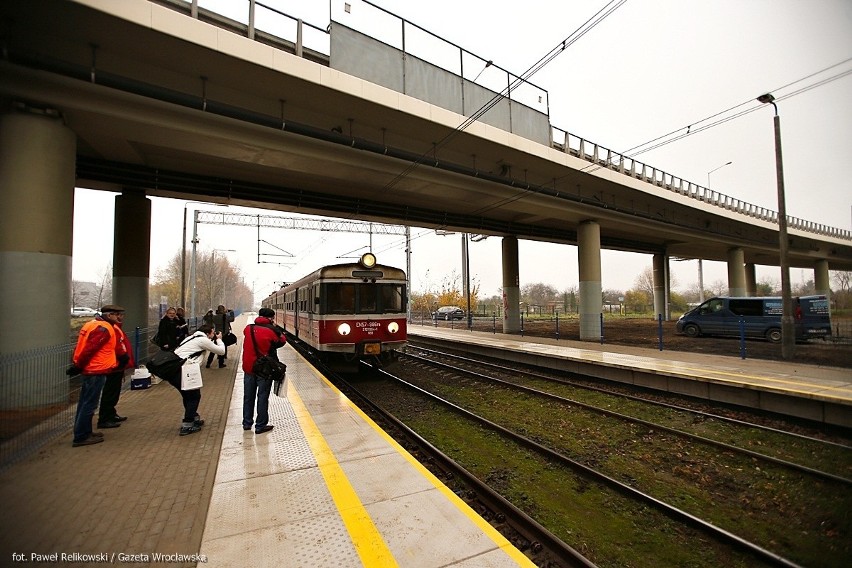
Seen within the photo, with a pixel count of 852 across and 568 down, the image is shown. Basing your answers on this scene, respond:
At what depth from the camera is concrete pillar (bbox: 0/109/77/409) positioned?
22.5 feet

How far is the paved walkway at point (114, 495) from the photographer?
2912 millimetres

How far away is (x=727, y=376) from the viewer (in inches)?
339

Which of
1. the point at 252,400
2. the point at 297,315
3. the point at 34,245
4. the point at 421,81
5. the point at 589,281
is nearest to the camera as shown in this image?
the point at 252,400

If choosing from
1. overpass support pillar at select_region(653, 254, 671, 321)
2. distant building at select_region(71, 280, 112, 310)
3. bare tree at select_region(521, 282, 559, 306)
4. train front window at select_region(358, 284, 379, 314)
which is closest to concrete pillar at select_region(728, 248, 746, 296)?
overpass support pillar at select_region(653, 254, 671, 321)

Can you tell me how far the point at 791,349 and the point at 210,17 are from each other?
58.6ft

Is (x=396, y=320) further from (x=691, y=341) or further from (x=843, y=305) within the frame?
(x=691, y=341)

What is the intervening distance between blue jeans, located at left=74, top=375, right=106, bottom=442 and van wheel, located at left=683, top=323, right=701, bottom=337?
71.5 feet

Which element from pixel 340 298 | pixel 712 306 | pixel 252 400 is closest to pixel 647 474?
pixel 252 400

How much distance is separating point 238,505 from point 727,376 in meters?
10.2

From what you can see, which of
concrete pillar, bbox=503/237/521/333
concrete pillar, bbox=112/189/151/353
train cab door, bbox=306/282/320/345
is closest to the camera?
train cab door, bbox=306/282/320/345

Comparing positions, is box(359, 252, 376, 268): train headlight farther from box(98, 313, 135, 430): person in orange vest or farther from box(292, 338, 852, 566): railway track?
box(98, 313, 135, 430): person in orange vest

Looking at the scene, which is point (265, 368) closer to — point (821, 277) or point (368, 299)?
point (368, 299)

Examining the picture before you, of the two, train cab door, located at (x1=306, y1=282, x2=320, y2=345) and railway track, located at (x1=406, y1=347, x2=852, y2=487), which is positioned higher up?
train cab door, located at (x1=306, y1=282, x2=320, y2=345)

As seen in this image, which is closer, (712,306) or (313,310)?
(313,310)
